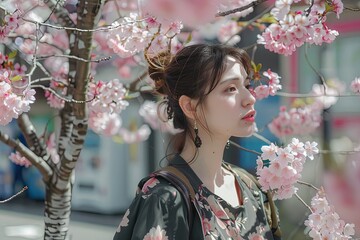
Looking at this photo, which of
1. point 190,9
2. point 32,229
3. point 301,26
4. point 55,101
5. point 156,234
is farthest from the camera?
point 32,229

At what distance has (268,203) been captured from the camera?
6.18 feet

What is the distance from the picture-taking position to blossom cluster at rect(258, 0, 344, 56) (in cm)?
211

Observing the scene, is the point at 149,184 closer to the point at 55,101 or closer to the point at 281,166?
the point at 281,166

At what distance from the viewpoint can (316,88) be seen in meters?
3.94

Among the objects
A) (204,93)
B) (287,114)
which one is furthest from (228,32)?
(204,93)

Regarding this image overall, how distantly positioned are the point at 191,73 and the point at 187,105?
94 millimetres

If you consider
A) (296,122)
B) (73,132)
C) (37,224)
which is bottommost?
(37,224)

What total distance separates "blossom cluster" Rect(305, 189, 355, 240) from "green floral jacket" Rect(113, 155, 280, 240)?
0.71ft

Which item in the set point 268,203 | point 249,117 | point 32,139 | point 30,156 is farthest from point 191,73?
point 32,139

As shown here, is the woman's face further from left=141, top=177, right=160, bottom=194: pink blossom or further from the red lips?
left=141, top=177, right=160, bottom=194: pink blossom

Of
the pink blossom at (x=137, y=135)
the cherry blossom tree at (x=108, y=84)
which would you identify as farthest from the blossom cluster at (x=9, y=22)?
the pink blossom at (x=137, y=135)

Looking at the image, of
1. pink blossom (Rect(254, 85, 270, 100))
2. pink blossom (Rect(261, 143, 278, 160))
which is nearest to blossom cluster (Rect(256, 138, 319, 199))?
pink blossom (Rect(261, 143, 278, 160))

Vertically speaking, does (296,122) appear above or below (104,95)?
below

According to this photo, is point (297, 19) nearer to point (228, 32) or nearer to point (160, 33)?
point (160, 33)
